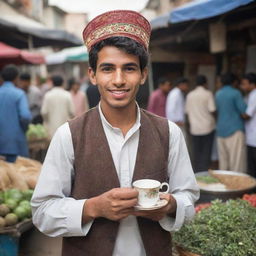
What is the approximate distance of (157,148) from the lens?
1.62m

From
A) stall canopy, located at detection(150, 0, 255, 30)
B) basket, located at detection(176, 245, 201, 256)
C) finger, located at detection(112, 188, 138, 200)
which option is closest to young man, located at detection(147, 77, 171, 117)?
stall canopy, located at detection(150, 0, 255, 30)

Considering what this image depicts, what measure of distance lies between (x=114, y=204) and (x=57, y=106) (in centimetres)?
645

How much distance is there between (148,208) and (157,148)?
314mm

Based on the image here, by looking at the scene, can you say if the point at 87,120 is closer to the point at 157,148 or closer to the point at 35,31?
the point at 157,148

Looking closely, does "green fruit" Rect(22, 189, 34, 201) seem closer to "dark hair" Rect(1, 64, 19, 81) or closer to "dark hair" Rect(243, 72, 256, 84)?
"dark hair" Rect(1, 64, 19, 81)

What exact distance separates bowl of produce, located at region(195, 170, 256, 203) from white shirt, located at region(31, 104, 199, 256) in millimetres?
2252

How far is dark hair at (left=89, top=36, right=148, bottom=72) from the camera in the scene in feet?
5.03

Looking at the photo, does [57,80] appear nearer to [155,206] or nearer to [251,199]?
[251,199]

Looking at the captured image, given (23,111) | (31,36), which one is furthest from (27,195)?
(31,36)

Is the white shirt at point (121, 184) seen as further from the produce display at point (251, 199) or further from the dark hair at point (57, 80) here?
the dark hair at point (57, 80)

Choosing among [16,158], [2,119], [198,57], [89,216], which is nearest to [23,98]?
[2,119]

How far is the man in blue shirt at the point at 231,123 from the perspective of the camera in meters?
5.87

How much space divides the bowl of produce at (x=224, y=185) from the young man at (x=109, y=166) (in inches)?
90.0

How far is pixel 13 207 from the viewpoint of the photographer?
3.54 m
